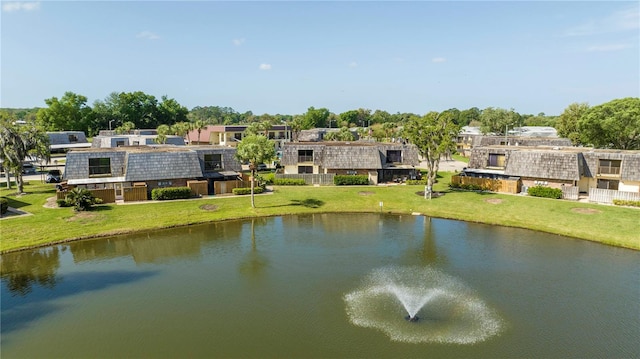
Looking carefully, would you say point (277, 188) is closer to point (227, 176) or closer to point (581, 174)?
point (227, 176)

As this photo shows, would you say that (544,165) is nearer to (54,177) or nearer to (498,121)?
(54,177)

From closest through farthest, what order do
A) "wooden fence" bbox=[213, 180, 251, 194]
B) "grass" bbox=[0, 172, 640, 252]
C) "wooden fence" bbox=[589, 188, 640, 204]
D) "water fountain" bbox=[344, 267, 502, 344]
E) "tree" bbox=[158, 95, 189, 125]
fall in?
1. "water fountain" bbox=[344, 267, 502, 344]
2. "grass" bbox=[0, 172, 640, 252]
3. "wooden fence" bbox=[589, 188, 640, 204]
4. "wooden fence" bbox=[213, 180, 251, 194]
5. "tree" bbox=[158, 95, 189, 125]

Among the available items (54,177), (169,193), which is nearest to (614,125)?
(169,193)

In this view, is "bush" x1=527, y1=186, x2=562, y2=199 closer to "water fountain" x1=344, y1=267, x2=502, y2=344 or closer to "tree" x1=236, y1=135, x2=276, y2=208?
"water fountain" x1=344, y1=267, x2=502, y2=344

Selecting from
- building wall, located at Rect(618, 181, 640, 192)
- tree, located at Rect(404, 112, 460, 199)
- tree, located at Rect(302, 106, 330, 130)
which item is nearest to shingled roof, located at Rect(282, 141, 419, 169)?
tree, located at Rect(404, 112, 460, 199)

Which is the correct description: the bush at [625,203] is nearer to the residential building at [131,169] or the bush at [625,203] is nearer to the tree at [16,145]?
the residential building at [131,169]

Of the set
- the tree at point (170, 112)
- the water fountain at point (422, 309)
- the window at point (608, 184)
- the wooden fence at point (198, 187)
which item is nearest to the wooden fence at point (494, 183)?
the window at point (608, 184)

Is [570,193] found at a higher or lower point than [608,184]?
lower

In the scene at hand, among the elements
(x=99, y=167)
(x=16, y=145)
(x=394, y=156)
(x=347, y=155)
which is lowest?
(x=99, y=167)
